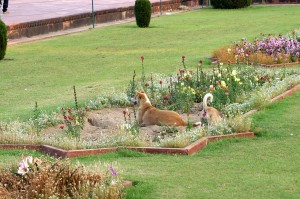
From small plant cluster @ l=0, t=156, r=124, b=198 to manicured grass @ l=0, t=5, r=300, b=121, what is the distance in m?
4.57

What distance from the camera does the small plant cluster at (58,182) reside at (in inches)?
252

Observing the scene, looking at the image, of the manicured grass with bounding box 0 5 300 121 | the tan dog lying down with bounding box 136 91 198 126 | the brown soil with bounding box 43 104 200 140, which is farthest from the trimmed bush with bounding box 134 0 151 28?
the tan dog lying down with bounding box 136 91 198 126

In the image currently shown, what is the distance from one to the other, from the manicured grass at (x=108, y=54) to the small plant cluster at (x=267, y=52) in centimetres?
86

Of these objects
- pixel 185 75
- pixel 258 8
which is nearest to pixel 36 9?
pixel 258 8

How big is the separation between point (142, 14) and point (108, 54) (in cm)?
745

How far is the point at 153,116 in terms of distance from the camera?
33.9 ft

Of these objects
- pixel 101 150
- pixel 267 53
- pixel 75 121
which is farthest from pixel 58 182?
pixel 267 53

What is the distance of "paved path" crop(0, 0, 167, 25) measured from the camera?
27370 millimetres

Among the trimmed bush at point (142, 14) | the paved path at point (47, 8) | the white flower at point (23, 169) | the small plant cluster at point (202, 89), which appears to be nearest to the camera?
the white flower at point (23, 169)

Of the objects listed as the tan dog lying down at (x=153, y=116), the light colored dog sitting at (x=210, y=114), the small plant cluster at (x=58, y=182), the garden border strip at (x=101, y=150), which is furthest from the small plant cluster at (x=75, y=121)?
the small plant cluster at (x=58, y=182)

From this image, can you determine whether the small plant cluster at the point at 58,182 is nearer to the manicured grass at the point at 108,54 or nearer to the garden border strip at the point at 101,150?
the garden border strip at the point at 101,150

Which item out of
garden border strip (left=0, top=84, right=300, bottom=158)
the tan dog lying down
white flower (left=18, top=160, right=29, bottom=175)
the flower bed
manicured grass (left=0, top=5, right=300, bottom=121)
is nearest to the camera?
white flower (left=18, top=160, right=29, bottom=175)

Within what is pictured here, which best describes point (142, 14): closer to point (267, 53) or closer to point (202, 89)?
point (267, 53)

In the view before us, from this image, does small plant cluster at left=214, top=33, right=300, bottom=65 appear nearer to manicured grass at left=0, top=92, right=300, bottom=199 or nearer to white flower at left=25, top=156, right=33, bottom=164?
manicured grass at left=0, top=92, right=300, bottom=199
